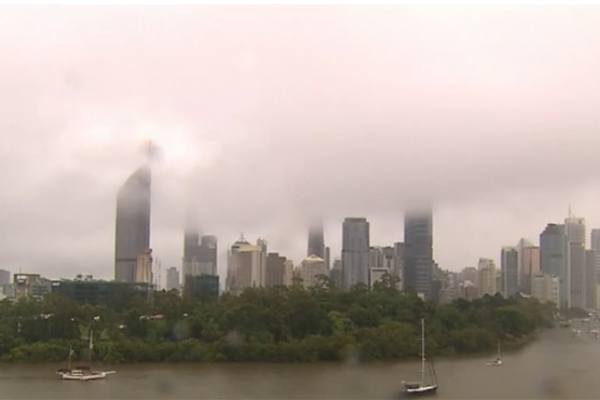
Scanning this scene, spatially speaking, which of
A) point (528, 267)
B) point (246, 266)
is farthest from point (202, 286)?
point (528, 267)

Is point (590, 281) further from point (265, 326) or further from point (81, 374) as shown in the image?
point (81, 374)

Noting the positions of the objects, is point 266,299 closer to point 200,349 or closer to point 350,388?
point 200,349

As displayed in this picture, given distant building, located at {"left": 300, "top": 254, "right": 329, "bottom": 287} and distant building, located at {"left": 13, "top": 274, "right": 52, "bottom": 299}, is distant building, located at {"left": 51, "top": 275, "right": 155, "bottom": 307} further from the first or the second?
distant building, located at {"left": 300, "top": 254, "right": 329, "bottom": 287}

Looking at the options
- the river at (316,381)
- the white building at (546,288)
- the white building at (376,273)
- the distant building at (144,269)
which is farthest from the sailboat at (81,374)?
the white building at (546,288)

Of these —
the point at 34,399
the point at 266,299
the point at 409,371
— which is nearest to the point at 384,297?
the point at 266,299

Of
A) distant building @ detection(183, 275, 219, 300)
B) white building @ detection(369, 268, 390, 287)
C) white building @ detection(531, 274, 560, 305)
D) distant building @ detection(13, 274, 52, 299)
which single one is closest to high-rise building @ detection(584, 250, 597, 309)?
white building @ detection(531, 274, 560, 305)

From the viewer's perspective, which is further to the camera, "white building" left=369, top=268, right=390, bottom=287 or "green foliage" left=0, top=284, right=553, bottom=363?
"white building" left=369, top=268, right=390, bottom=287
